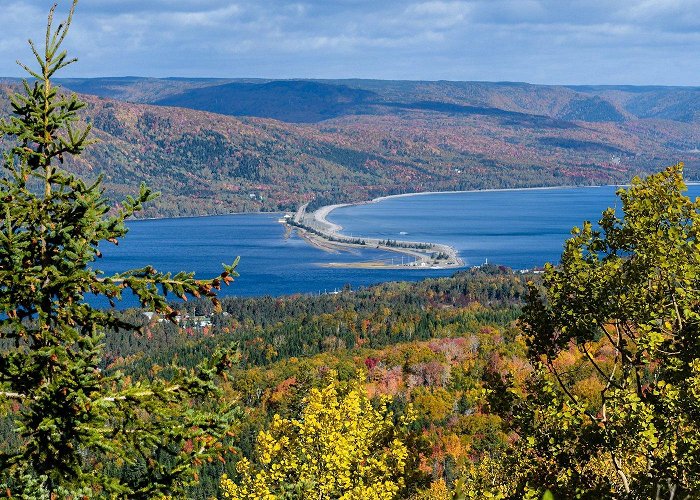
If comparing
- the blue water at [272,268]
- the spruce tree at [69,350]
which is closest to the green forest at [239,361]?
the spruce tree at [69,350]

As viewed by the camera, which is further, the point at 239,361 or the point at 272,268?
the point at 272,268

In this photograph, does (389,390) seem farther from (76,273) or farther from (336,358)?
(76,273)

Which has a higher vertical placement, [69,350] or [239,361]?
[69,350]

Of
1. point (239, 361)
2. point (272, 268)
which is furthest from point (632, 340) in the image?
point (272, 268)

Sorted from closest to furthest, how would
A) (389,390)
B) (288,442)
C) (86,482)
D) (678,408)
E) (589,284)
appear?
1. (86,482)
2. (678,408)
3. (589,284)
4. (288,442)
5. (389,390)

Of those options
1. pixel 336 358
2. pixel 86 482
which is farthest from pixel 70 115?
pixel 336 358

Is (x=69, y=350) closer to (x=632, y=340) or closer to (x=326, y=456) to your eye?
(x=326, y=456)

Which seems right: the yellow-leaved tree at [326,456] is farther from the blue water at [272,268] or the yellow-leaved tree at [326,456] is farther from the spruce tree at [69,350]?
the blue water at [272,268]
